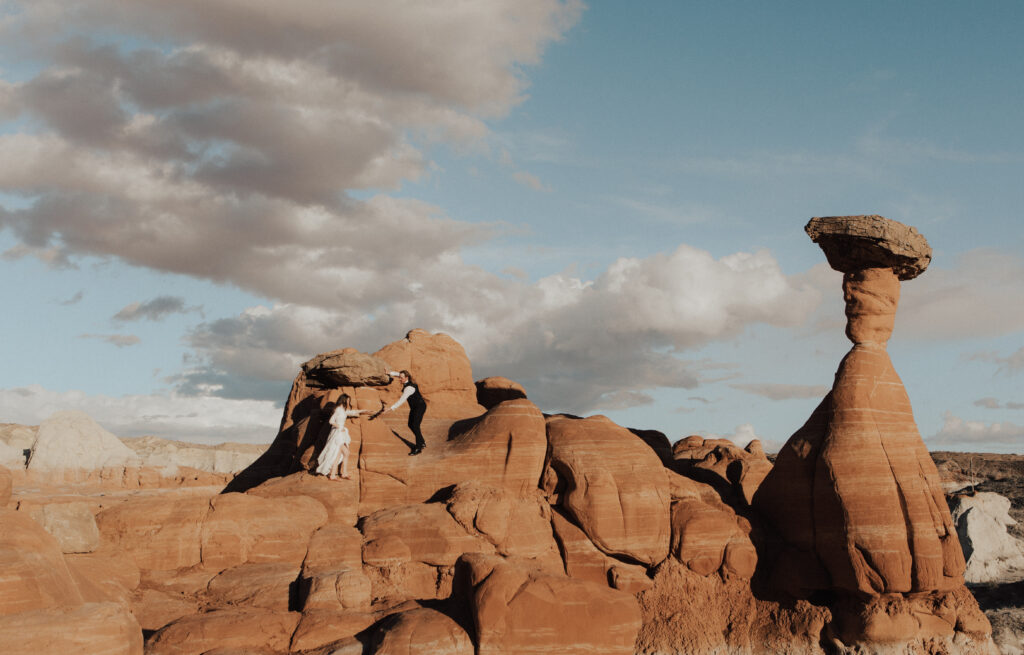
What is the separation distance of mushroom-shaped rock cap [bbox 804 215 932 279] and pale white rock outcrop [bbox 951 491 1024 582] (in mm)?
27210

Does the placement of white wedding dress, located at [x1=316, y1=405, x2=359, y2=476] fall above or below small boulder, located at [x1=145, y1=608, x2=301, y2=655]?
above

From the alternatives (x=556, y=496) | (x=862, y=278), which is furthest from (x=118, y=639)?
(x=862, y=278)

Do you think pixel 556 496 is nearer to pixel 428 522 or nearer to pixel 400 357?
pixel 428 522

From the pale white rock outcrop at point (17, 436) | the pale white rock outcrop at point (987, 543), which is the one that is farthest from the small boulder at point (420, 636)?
the pale white rock outcrop at point (17, 436)

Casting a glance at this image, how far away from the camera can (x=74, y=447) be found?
2857 inches

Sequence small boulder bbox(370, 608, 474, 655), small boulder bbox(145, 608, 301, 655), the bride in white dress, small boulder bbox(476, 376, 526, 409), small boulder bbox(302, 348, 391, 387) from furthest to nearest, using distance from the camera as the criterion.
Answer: small boulder bbox(476, 376, 526, 409) < small boulder bbox(302, 348, 391, 387) < the bride in white dress < small boulder bbox(370, 608, 474, 655) < small boulder bbox(145, 608, 301, 655)

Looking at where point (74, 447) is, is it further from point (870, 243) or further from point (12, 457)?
point (870, 243)

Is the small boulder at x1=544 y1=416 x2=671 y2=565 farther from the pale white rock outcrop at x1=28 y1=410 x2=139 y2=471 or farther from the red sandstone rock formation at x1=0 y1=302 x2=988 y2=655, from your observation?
the pale white rock outcrop at x1=28 y1=410 x2=139 y2=471

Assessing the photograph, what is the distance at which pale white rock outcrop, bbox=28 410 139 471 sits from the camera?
231ft

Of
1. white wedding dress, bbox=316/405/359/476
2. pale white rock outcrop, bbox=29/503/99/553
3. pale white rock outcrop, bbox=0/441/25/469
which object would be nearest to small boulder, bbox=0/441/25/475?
pale white rock outcrop, bbox=0/441/25/469

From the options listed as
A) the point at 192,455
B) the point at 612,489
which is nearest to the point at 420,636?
the point at 612,489

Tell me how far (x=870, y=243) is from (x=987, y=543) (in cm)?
3013

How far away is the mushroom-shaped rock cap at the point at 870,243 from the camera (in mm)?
22859

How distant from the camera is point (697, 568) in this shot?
22312 mm
